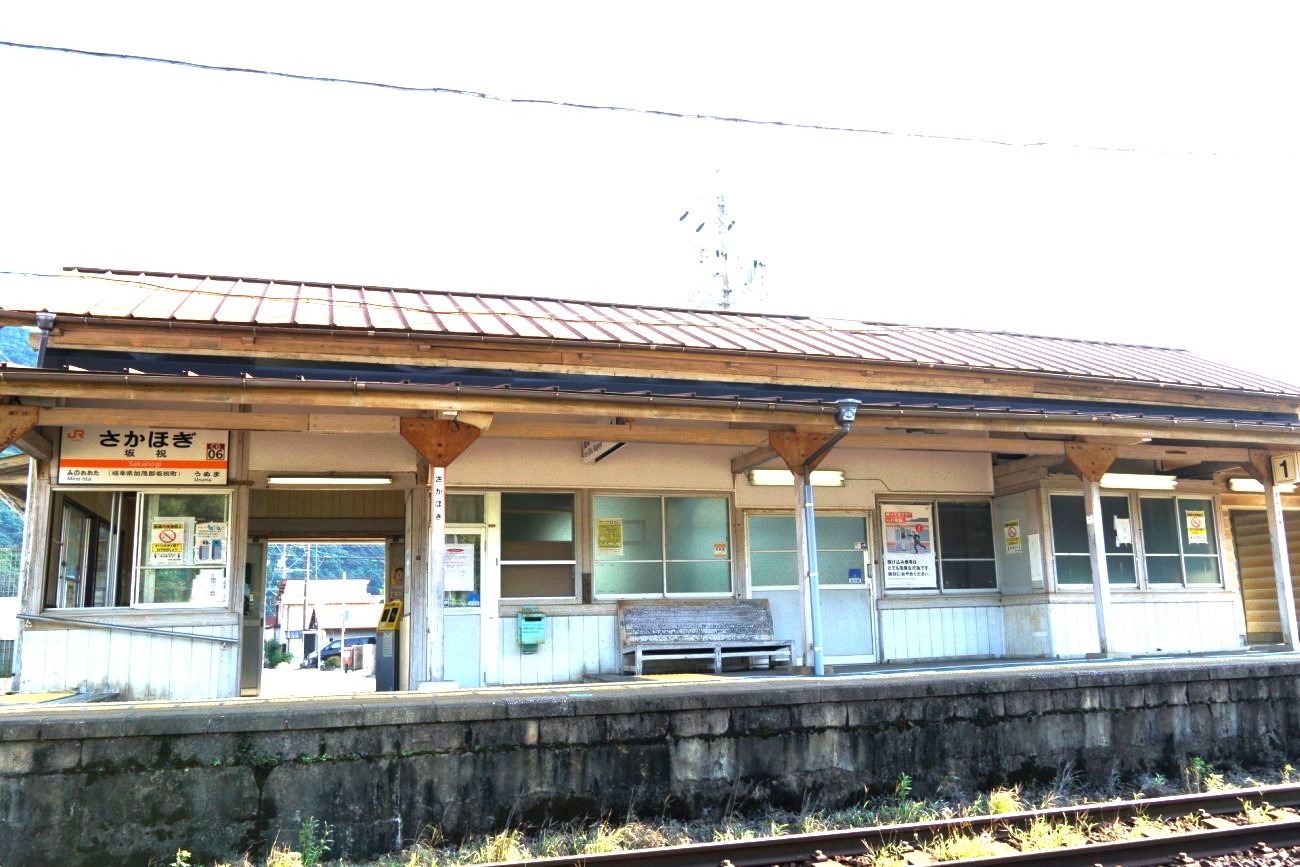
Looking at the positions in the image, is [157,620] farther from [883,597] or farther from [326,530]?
[883,597]

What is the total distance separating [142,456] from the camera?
34.8 ft

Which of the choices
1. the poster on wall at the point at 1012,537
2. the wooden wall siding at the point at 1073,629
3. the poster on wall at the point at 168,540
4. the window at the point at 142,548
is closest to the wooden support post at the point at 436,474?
the window at the point at 142,548

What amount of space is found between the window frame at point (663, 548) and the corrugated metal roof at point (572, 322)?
1.83 metres

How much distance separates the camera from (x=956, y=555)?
14.2m

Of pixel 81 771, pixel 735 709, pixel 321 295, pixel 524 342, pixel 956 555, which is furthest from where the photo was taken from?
pixel 956 555

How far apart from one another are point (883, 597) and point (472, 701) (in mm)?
7586

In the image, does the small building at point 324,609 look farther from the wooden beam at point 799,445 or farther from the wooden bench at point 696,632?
the wooden beam at point 799,445

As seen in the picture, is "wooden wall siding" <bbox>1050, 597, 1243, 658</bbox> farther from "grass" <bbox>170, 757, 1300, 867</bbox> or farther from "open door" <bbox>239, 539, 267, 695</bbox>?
"open door" <bbox>239, 539, 267, 695</bbox>

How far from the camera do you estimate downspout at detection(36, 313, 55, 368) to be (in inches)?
390

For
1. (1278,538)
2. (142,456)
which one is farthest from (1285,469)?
(142,456)

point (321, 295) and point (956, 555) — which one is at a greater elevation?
point (321, 295)

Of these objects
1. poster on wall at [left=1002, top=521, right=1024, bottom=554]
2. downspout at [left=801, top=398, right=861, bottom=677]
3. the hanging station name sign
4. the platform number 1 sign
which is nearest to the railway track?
downspout at [left=801, top=398, right=861, bottom=677]

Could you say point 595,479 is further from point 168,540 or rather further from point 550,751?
point 550,751

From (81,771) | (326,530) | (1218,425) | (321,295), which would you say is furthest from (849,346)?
(81,771)
